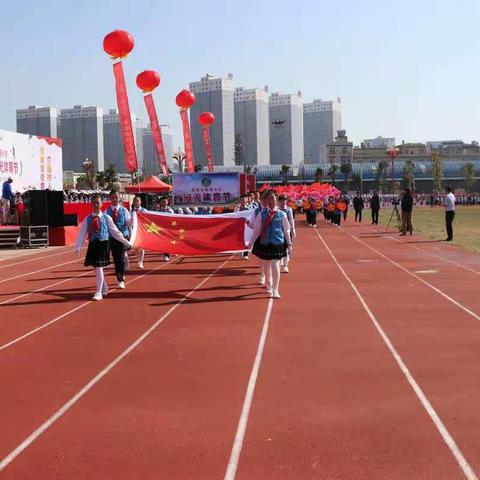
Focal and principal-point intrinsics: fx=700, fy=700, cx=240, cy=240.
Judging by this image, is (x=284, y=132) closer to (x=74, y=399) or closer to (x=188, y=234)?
(x=188, y=234)

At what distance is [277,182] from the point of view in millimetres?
136750

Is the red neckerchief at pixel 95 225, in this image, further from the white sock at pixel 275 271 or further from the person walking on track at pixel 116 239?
the white sock at pixel 275 271

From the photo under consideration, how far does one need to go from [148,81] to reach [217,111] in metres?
124

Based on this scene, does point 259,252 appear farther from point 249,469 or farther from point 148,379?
point 249,469

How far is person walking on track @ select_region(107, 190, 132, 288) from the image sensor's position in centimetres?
1263

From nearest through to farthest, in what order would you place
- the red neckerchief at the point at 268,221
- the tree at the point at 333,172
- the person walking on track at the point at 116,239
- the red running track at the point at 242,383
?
the red running track at the point at 242,383 → the red neckerchief at the point at 268,221 → the person walking on track at the point at 116,239 → the tree at the point at 333,172

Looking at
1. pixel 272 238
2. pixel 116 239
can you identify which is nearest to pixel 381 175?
pixel 116 239

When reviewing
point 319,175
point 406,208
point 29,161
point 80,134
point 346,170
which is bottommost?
point 406,208

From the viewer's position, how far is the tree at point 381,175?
12706 centimetres

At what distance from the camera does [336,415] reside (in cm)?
526

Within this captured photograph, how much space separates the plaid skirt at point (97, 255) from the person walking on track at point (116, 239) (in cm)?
92

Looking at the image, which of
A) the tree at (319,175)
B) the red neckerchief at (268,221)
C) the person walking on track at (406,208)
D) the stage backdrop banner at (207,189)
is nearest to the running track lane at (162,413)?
→ the red neckerchief at (268,221)

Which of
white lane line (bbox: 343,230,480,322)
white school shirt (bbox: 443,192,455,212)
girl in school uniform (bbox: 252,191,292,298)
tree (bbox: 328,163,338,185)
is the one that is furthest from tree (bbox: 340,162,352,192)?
girl in school uniform (bbox: 252,191,292,298)

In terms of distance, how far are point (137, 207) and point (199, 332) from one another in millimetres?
7596
